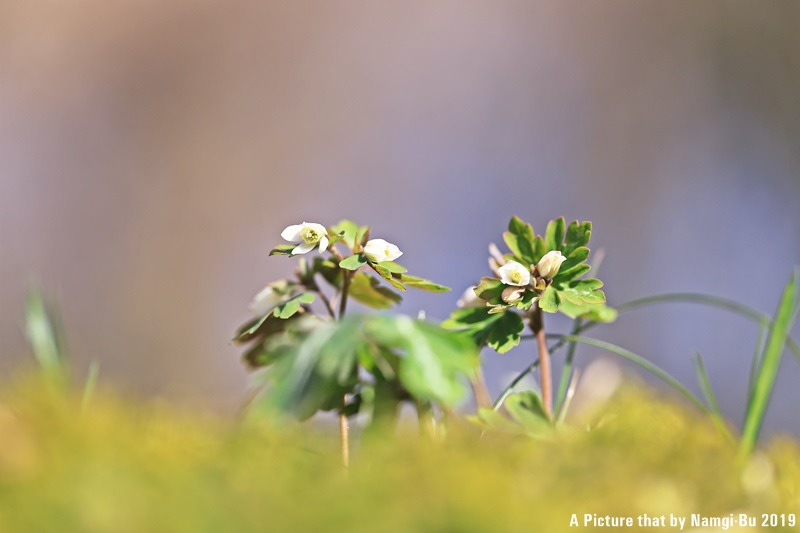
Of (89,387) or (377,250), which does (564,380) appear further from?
(89,387)

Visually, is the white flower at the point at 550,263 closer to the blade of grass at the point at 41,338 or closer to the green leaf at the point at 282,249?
the green leaf at the point at 282,249

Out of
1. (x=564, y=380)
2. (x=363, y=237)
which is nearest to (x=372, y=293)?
(x=363, y=237)

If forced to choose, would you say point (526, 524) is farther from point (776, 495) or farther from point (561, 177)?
point (561, 177)

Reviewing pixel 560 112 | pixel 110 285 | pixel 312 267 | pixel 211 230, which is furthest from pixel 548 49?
pixel 312 267

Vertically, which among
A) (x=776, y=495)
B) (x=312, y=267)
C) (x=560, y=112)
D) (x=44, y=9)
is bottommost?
(x=776, y=495)

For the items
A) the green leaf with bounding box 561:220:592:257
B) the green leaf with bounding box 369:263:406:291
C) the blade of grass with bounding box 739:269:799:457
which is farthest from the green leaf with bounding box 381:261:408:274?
the blade of grass with bounding box 739:269:799:457
